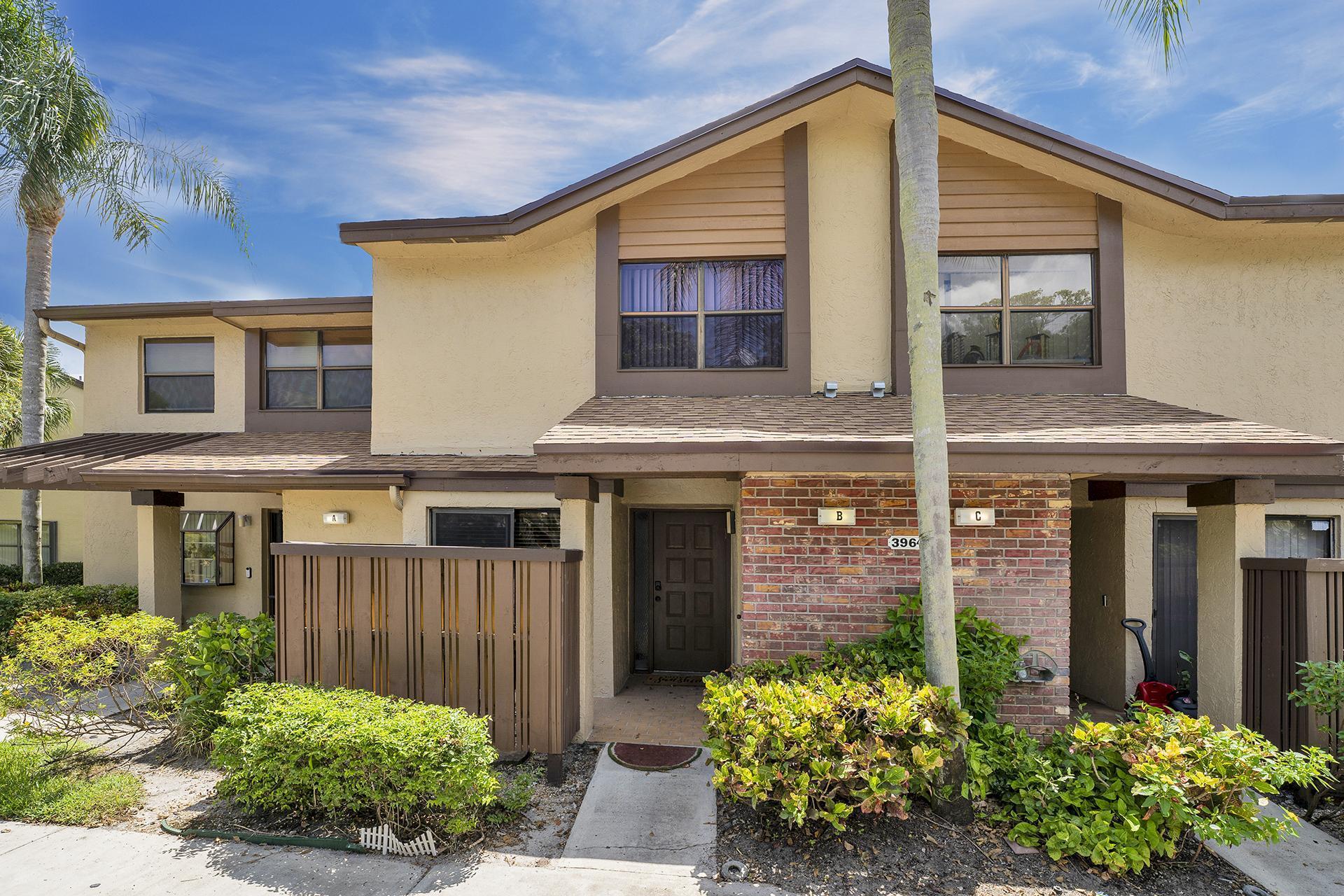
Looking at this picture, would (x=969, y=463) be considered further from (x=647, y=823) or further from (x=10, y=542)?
(x=10, y=542)

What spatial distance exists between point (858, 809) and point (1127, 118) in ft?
31.6

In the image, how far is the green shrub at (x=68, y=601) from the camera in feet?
29.5

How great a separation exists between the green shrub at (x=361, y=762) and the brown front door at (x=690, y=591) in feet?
13.9

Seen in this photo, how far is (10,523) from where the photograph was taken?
46.3ft

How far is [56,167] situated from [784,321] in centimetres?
1155

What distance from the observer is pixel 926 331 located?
14.9 ft

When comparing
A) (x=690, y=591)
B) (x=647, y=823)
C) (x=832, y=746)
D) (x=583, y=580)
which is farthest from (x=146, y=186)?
(x=832, y=746)

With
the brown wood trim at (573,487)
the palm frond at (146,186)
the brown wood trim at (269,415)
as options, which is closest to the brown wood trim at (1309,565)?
the brown wood trim at (573,487)

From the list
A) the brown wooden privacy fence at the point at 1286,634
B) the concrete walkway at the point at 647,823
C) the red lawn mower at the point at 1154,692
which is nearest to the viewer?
the concrete walkway at the point at 647,823

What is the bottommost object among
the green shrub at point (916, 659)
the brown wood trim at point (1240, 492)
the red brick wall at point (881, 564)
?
the green shrub at point (916, 659)

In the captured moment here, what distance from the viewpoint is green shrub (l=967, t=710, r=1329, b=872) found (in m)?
3.86

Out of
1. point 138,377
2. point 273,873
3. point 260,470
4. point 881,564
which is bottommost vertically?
point 273,873

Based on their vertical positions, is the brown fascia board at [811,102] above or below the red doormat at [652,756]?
above

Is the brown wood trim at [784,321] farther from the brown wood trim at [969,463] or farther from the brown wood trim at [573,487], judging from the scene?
the brown wood trim at [969,463]
